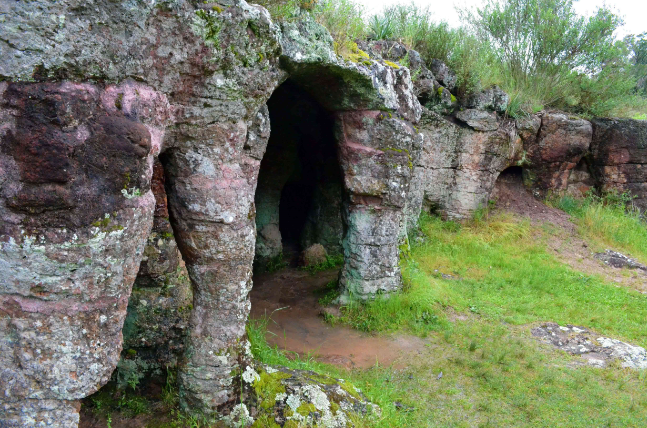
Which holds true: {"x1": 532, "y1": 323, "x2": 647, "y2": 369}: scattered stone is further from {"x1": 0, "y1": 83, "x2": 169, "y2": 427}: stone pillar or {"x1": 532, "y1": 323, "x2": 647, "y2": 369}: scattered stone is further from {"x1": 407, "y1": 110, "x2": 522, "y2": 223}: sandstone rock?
{"x1": 0, "y1": 83, "x2": 169, "y2": 427}: stone pillar

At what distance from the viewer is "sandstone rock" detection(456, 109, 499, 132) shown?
9.92m

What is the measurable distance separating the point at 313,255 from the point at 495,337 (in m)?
3.83

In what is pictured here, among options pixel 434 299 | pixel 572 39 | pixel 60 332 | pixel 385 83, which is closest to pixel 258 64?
pixel 60 332

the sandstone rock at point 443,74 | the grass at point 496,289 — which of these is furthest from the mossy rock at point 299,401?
the sandstone rock at point 443,74

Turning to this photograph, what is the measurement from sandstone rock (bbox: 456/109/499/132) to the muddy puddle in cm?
496

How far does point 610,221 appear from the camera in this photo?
420 inches

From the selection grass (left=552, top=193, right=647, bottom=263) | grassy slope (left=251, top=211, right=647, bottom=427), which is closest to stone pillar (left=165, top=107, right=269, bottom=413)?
grassy slope (left=251, top=211, right=647, bottom=427)

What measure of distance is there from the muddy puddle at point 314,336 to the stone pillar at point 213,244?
187cm

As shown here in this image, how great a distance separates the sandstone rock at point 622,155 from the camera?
11.0 m

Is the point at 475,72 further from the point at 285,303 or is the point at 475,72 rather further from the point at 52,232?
the point at 52,232

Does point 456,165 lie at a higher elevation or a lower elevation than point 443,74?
lower

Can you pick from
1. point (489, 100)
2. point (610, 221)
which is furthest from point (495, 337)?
point (610, 221)

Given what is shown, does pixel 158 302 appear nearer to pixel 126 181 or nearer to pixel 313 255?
pixel 126 181

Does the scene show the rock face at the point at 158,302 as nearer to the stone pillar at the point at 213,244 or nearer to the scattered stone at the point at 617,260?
the stone pillar at the point at 213,244
